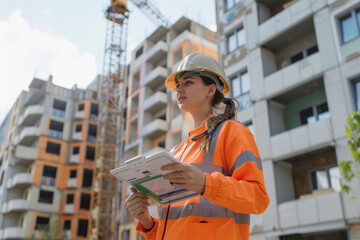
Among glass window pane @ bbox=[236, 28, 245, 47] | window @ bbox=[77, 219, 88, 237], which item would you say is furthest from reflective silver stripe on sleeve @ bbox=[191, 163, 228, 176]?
window @ bbox=[77, 219, 88, 237]

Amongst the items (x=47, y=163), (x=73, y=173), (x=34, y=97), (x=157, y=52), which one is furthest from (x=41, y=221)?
(x=157, y=52)

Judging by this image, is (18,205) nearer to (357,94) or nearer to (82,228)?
(82,228)

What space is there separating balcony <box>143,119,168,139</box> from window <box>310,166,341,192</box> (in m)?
16.9

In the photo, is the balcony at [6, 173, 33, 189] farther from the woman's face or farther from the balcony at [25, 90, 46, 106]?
the woman's face

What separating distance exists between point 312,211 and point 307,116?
4622mm

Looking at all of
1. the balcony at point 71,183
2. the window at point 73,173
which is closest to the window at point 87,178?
the window at point 73,173

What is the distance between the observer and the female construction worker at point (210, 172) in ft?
6.62

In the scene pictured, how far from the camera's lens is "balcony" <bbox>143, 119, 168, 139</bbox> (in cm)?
3092

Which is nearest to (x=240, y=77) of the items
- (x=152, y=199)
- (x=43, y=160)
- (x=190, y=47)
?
(x=190, y=47)

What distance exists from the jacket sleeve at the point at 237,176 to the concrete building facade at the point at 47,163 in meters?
40.4

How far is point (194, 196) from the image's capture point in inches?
88.7

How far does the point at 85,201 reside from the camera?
1810 inches

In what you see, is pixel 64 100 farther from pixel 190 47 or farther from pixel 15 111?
pixel 190 47

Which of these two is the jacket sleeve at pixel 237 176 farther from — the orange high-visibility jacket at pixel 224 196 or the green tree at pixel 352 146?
the green tree at pixel 352 146
